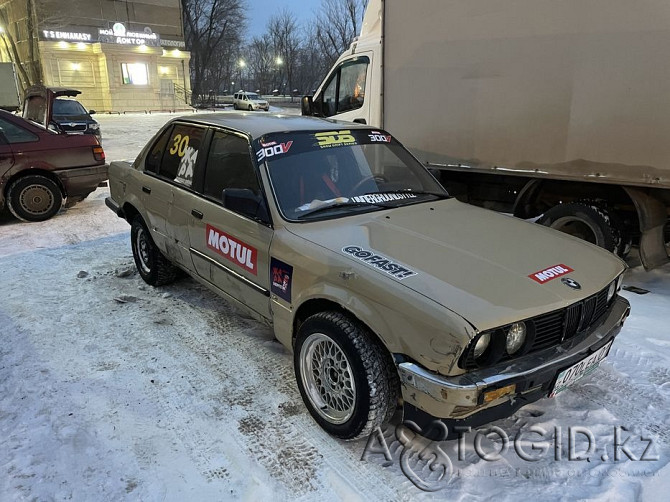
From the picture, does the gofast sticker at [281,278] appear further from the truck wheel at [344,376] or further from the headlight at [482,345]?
the headlight at [482,345]

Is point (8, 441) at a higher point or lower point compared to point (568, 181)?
lower

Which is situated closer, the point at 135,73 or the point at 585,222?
the point at 585,222

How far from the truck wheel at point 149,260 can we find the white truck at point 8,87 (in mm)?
19553

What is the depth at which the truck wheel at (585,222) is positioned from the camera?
203 inches

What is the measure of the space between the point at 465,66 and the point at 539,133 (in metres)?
1.19

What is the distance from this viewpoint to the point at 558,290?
8.42ft

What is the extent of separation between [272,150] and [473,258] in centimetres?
160

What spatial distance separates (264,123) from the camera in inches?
154

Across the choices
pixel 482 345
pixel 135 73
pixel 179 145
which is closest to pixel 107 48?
pixel 135 73

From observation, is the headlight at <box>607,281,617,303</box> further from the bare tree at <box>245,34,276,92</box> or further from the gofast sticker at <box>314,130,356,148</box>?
the bare tree at <box>245,34,276,92</box>

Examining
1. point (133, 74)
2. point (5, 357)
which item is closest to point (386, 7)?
point (5, 357)

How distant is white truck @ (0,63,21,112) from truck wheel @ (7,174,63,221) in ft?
52.2

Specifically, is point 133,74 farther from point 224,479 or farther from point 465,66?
point 224,479

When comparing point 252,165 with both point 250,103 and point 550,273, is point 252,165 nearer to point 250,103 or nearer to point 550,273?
point 550,273
